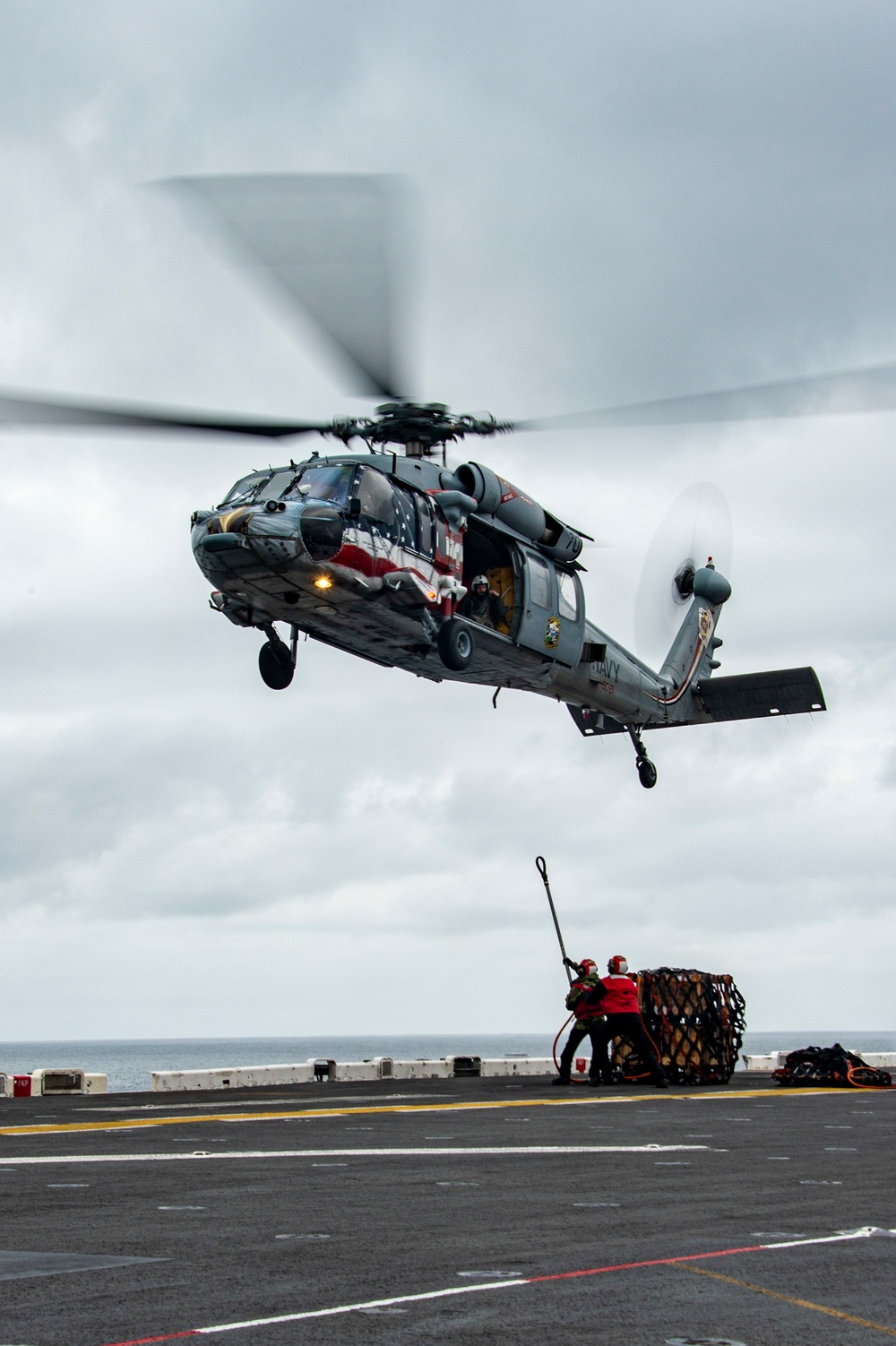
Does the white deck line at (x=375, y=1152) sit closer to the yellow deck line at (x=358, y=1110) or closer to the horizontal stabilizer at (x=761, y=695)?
the yellow deck line at (x=358, y=1110)

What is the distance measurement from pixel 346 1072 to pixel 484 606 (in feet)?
32.4

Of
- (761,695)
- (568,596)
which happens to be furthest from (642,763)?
(568,596)

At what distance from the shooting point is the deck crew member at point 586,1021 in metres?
20.3

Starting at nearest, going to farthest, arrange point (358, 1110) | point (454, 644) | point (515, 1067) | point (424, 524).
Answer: point (358, 1110) → point (424, 524) → point (454, 644) → point (515, 1067)

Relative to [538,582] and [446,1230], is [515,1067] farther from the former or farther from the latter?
[446,1230]

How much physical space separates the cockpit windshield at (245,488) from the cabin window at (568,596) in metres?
6.21

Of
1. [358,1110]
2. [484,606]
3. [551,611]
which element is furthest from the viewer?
[551,611]

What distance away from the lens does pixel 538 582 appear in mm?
23953

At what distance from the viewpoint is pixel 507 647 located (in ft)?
77.6

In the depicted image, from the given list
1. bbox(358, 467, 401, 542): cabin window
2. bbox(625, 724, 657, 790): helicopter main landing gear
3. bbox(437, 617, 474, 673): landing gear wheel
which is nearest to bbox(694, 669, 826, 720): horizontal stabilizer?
bbox(625, 724, 657, 790): helicopter main landing gear

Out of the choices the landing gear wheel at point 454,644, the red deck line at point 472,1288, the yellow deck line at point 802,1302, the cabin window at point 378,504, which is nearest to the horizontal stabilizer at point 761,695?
the landing gear wheel at point 454,644

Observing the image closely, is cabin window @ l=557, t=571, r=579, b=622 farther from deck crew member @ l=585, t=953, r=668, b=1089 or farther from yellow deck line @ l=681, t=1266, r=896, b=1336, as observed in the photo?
yellow deck line @ l=681, t=1266, r=896, b=1336

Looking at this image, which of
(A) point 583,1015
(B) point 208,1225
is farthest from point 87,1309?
(A) point 583,1015

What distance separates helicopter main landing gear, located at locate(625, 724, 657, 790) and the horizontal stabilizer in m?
1.99
